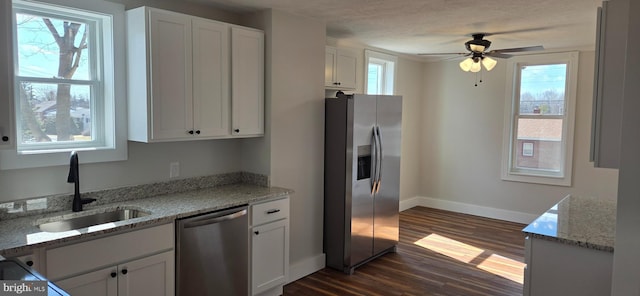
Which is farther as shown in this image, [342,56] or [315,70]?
[342,56]

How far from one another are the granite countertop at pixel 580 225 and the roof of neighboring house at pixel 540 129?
2873 millimetres

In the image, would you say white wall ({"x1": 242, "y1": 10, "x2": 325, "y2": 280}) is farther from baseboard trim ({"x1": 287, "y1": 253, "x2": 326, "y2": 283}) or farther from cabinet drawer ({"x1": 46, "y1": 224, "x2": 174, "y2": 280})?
cabinet drawer ({"x1": 46, "y1": 224, "x2": 174, "y2": 280})

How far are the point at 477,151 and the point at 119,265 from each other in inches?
206

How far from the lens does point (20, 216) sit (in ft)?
8.53

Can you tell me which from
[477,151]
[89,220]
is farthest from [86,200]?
[477,151]

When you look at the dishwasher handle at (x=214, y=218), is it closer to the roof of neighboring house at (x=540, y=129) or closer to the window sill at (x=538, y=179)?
the window sill at (x=538, y=179)

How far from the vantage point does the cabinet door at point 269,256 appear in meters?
3.32

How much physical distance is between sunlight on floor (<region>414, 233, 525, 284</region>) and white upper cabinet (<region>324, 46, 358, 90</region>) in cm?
203

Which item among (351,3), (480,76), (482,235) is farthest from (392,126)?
(480,76)

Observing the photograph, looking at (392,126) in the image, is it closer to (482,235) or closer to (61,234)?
(482,235)

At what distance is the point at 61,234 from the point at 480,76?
558 centimetres

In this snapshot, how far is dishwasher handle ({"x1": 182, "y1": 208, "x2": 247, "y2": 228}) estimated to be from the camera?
2777 millimetres

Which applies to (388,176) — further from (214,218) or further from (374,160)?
(214,218)

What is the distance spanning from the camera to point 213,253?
295cm
